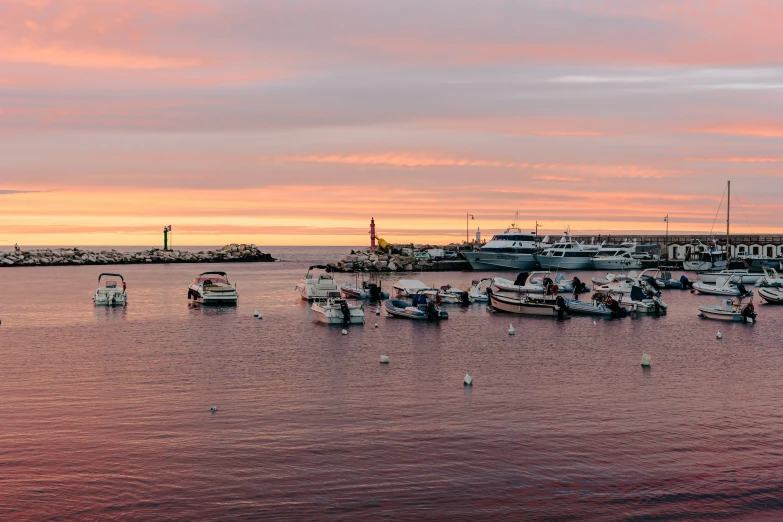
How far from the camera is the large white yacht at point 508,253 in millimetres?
143750

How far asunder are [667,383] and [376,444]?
1697 cm

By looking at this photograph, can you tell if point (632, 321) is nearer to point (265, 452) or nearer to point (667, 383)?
point (667, 383)

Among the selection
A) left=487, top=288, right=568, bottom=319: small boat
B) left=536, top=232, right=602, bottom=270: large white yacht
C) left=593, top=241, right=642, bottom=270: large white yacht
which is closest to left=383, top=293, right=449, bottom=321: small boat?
left=487, top=288, right=568, bottom=319: small boat

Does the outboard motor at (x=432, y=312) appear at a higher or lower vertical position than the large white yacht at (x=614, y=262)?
lower

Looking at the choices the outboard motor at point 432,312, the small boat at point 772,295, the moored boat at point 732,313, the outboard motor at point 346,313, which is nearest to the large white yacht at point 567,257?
the small boat at point 772,295

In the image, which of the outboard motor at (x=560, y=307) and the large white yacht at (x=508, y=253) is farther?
the large white yacht at (x=508, y=253)

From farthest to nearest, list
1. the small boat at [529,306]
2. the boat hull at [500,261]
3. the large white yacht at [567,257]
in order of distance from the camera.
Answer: the large white yacht at [567,257] → the boat hull at [500,261] → the small boat at [529,306]

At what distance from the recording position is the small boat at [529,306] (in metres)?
67.0

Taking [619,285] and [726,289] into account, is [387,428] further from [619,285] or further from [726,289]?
[726,289]

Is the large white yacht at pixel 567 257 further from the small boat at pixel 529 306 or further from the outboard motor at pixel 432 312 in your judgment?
the outboard motor at pixel 432 312

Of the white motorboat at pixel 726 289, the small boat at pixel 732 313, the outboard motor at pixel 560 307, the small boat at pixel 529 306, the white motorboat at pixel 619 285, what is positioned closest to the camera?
the small boat at pixel 732 313

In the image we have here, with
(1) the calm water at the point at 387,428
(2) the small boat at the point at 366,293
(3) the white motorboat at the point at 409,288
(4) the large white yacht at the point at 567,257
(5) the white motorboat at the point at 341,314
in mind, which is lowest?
(1) the calm water at the point at 387,428

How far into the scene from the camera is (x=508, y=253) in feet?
473

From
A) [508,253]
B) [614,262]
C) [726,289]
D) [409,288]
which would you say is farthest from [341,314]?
[614,262]
